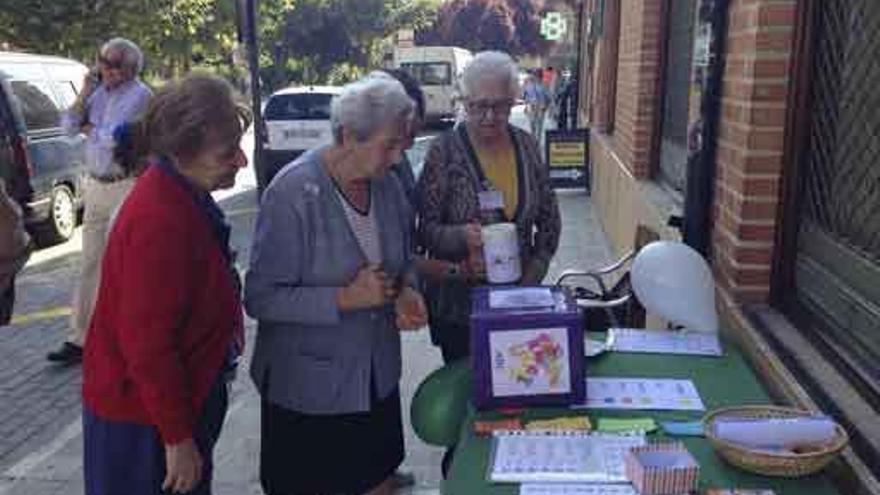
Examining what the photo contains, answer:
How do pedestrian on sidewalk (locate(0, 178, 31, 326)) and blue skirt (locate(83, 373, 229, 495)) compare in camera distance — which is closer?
blue skirt (locate(83, 373, 229, 495))

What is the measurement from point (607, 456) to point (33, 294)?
614 centimetres

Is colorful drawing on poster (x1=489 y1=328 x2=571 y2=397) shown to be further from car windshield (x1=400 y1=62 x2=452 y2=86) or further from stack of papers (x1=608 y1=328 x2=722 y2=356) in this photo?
car windshield (x1=400 y1=62 x2=452 y2=86)

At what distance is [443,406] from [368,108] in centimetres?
84

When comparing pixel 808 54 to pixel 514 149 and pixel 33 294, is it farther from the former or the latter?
pixel 33 294

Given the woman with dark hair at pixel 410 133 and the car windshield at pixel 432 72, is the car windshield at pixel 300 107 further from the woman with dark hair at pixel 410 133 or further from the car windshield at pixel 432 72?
the car windshield at pixel 432 72

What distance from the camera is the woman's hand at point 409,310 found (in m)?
2.72

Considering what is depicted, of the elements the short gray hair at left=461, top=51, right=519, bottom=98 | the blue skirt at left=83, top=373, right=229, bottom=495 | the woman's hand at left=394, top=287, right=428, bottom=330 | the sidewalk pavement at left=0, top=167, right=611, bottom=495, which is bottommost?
the sidewalk pavement at left=0, top=167, right=611, bottom=495

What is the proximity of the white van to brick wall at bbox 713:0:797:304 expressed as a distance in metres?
22.8

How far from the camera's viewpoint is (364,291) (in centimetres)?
254

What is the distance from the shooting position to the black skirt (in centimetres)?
276

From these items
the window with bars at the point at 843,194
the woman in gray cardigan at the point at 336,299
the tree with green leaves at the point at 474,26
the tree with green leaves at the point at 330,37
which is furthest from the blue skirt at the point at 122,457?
the tree with green leaves at the point at 474,26

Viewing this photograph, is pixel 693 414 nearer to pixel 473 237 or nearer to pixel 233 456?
pixel 473 237

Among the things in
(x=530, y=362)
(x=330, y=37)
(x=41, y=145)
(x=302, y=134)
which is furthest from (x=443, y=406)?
(x=330, y=37)

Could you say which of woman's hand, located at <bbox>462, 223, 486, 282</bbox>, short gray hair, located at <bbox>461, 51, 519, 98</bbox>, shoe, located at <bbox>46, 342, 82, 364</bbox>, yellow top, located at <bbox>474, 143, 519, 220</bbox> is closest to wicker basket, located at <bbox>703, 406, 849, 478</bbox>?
woman's hand, located at <bbox>462, 223, 486, 282</bbox>
